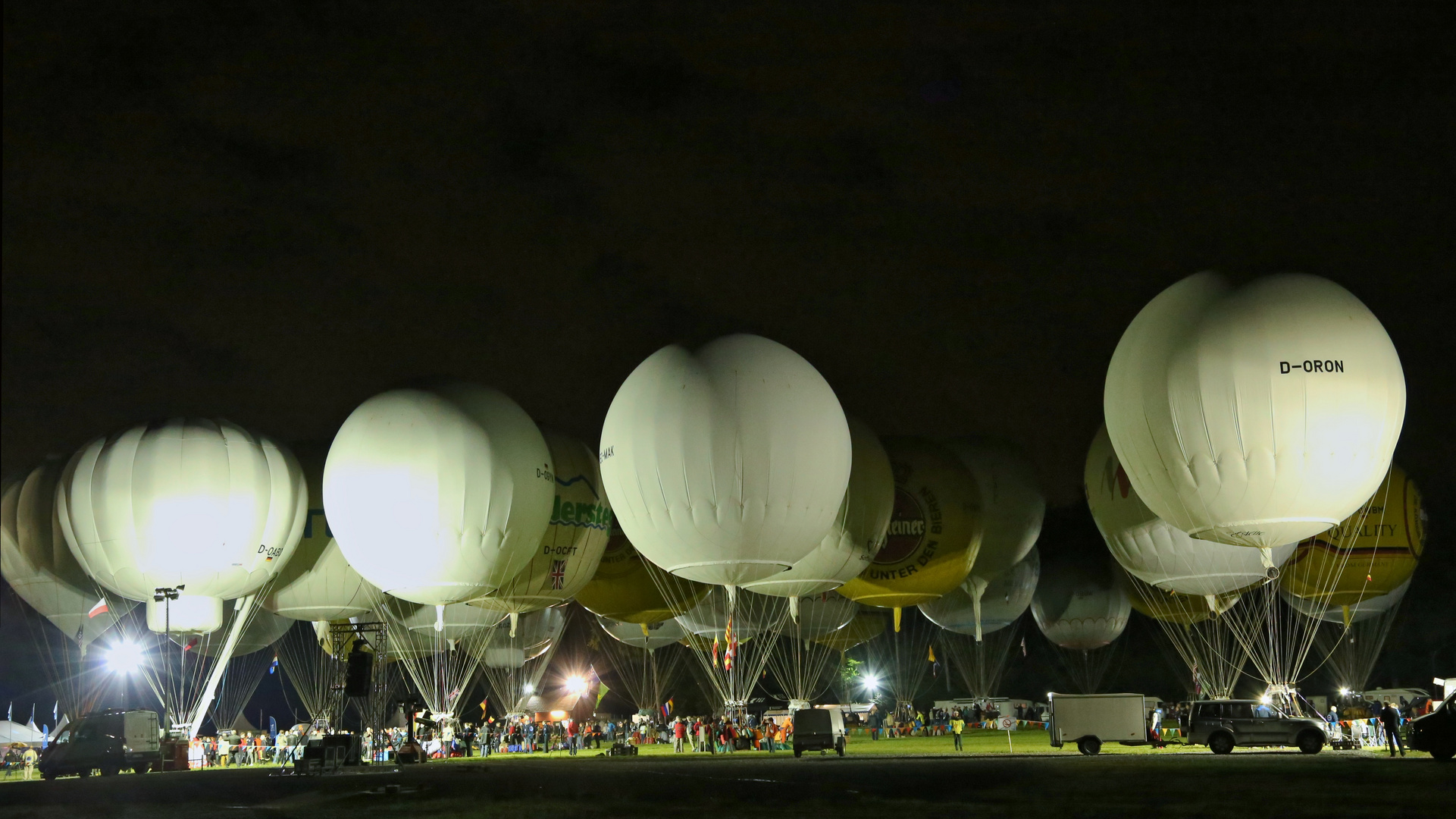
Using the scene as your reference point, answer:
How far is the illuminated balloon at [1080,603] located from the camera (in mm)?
38031

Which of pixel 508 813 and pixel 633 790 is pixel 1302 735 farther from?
pixel 508 813

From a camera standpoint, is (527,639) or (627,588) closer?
(627,588)

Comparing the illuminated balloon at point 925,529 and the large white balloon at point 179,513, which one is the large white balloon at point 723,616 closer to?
the illuminated balloon at point 925,529

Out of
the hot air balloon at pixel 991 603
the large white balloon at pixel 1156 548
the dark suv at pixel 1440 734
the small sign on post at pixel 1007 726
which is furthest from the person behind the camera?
the hot air balloon at pixel 991 603

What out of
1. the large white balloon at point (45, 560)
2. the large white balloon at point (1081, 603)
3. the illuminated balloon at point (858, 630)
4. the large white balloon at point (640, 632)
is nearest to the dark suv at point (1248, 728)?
the large white balloon at point (1081, 603)

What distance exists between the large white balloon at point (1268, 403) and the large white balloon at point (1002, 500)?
27.7ft

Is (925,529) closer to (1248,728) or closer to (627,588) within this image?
(627,588)

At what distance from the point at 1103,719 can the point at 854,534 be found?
27.2 ft

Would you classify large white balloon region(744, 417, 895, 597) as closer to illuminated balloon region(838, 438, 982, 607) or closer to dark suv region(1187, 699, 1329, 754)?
illuminated balloon region(838, 438, 982, 607)

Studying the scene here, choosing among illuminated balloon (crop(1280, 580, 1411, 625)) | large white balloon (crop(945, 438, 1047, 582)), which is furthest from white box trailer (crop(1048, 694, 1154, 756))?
illuminated balloon (crop(1280, 580, 1411, 625))

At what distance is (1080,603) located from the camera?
3822 cm

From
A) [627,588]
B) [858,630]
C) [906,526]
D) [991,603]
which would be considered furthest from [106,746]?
[858,630]

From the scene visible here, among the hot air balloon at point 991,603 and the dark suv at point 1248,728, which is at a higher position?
the hot air balloon at point 991,603

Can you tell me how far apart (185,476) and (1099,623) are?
26861 mm
